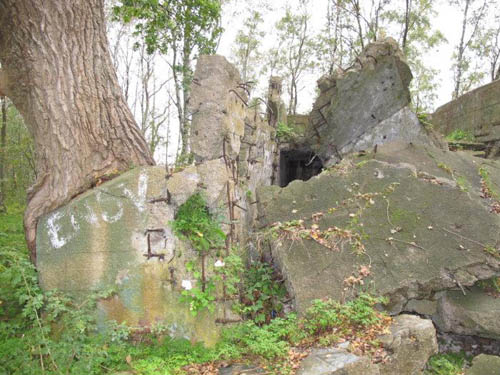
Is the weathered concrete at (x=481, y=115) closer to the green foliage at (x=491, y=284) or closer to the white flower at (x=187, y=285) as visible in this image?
the green foliage at (x=491, y=284)

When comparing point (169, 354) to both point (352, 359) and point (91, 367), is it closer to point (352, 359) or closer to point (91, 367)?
point (91, 367)

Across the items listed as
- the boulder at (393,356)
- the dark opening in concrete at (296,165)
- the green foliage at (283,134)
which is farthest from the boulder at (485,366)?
the dark opening in concrete at (296,165)

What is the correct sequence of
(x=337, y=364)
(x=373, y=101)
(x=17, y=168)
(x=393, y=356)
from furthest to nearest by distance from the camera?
1. (x=17, y=168)
2. (x=373, y=101)
3. (x=393, y=356)
4. (x=337, y=364)

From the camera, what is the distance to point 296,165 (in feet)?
34.7

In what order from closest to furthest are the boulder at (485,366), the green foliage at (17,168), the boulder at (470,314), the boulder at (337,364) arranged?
the boulder at (337,364) < the boulder at (485,366) < the boulder at (470,314) < the green foliage at (17,168)

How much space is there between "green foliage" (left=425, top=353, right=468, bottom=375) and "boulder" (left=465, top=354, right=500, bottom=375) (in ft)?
0.46

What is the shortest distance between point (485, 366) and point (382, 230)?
1657 mm

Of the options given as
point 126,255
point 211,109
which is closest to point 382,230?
point 211,109

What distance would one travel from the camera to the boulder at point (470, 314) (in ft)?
12.6

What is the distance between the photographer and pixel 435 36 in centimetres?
1752

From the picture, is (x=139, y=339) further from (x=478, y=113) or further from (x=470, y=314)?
(x=478, y=113)

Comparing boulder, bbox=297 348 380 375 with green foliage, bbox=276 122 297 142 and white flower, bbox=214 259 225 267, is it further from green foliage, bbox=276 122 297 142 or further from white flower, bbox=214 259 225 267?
green foliage, bbox=276 122 297 142

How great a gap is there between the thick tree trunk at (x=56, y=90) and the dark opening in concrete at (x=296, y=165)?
560cm

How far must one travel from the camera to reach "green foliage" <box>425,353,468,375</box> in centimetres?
369
